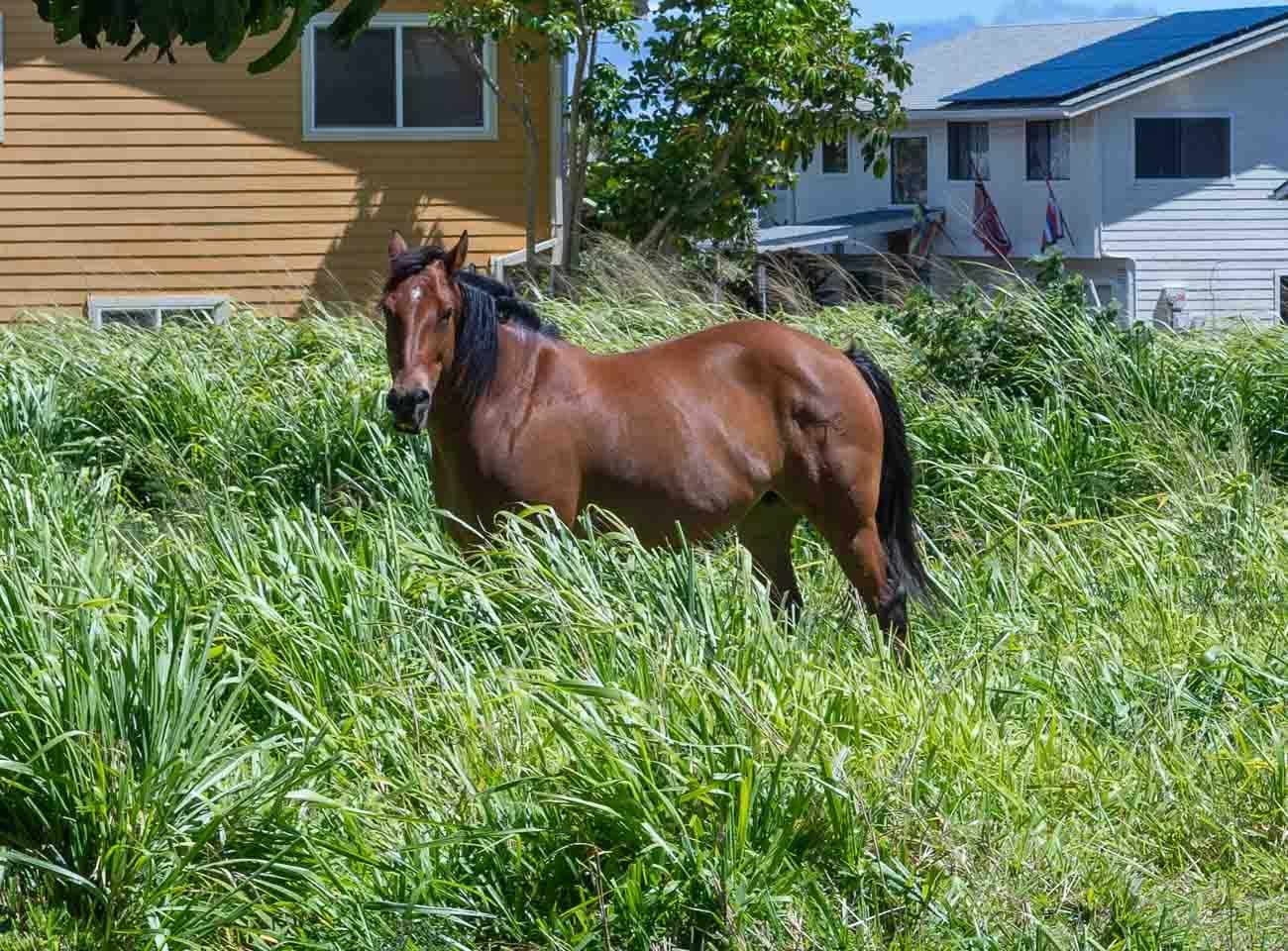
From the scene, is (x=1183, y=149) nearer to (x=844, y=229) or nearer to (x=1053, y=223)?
(x=1053, y=223)

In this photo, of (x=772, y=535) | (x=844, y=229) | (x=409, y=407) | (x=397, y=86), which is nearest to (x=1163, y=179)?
(x=844, y=229)

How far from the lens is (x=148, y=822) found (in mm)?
4684

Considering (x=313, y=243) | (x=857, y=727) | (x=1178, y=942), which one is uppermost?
(x=313, y=243)

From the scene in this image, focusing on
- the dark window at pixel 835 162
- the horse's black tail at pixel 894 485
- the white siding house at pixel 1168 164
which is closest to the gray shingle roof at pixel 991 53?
the dark window at pixel 835 162

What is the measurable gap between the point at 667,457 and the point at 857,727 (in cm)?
269

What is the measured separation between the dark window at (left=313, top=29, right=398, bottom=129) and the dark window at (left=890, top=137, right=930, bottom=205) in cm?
2044

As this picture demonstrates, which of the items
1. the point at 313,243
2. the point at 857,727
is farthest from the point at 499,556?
the point at 313,243

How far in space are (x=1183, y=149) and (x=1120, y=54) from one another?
2736mm

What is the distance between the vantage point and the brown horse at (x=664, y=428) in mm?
7324

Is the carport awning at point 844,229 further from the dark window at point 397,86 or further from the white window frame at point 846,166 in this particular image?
the dark window at point 397,86

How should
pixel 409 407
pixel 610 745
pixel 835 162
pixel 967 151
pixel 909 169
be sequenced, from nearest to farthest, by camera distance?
pixel 610 745, pixel 409 407, pixel 967 151, pixel 909 169, pixel 835 162

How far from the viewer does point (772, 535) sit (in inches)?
328

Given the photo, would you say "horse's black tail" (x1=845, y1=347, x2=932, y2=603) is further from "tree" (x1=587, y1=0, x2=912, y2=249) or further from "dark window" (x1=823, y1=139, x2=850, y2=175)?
"dark window" (x1=823, y1=139, x2=850, y2=175)

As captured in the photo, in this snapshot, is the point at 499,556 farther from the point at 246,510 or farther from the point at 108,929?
the point at 246,510
